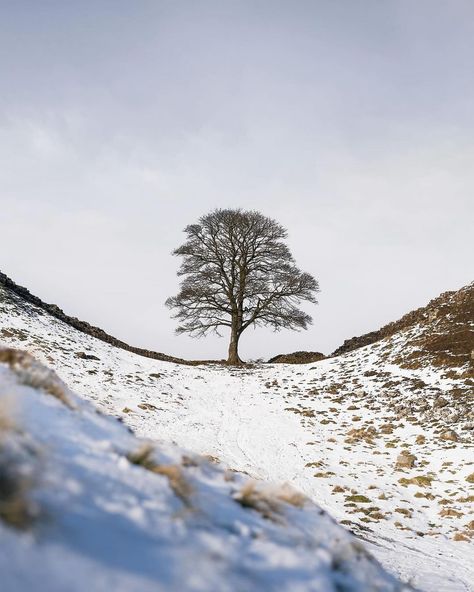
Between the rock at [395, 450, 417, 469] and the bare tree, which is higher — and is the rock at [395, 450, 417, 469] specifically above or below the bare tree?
below

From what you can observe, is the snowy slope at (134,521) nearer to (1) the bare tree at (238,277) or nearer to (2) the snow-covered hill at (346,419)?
(2) the snow-covered hill at (346,419)

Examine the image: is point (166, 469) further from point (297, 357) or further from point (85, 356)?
point (297, 357)

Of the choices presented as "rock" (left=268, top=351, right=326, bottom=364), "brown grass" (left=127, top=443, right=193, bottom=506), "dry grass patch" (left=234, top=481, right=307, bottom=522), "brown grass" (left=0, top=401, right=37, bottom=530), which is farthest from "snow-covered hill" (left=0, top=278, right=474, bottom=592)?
"rock" (left=268, top=351, right=326, bottom=364)

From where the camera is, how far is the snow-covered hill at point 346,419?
7.73 meters

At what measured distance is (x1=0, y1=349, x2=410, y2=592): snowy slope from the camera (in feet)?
5.97

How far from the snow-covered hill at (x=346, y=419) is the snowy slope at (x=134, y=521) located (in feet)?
1.54

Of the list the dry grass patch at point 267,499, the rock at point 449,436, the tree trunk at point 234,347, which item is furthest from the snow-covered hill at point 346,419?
the tree trunk at point 234,347

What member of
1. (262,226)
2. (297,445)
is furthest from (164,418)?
(262,226)

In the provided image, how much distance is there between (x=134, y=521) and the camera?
7.36 feet

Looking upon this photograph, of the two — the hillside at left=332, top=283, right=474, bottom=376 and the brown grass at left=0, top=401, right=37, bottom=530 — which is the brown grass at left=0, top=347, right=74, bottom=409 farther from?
the hillside at left=332, top=283, right=474, bottom=376

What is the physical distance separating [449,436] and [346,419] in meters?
3.53

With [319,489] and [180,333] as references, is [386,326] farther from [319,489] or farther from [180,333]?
[319,489]

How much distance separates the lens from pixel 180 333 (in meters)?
27.3

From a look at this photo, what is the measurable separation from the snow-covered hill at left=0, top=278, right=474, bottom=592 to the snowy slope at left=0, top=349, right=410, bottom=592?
1.54 ft
